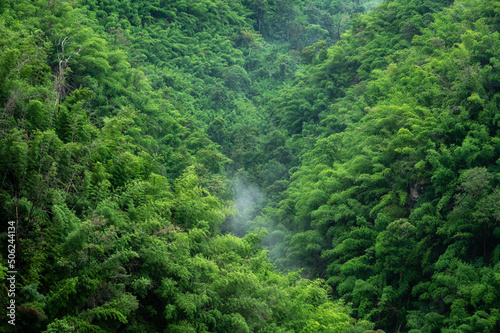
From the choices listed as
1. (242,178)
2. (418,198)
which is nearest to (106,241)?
A: (418,198)

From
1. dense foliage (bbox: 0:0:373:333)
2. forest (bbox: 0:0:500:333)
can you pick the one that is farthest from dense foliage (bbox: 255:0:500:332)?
dense foliage (bbox: 0:0:373:333)

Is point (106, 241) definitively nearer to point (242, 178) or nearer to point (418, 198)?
point (418, 198)

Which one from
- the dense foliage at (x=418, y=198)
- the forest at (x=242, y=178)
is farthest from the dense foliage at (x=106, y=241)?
the dense foliage at (x=418, y=198)

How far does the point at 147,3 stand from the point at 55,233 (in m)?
29.5

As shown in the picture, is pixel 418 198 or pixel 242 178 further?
pixel 242 178

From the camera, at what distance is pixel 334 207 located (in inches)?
572

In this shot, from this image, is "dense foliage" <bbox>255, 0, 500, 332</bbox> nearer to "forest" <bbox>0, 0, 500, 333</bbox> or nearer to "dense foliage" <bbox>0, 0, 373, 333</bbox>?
"forest" <bbox>0, 0, 500, 333</bbox>

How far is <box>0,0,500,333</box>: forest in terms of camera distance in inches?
197

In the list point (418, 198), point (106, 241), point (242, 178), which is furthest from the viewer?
point (242, 178)

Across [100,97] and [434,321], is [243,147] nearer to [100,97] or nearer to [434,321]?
[100,97]

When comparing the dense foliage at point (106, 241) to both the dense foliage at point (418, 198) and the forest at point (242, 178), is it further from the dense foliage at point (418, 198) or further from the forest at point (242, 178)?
the dense foliage at point (418, 198)

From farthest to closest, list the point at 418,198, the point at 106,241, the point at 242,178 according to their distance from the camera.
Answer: the point at 242,178 < the point at 418,198 < the point at 106,241

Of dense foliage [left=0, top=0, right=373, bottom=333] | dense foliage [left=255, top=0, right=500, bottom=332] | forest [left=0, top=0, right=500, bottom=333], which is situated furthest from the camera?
dense foliage [left=255, top=0, right=500, bottom=332]

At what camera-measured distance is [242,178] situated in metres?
23.0
